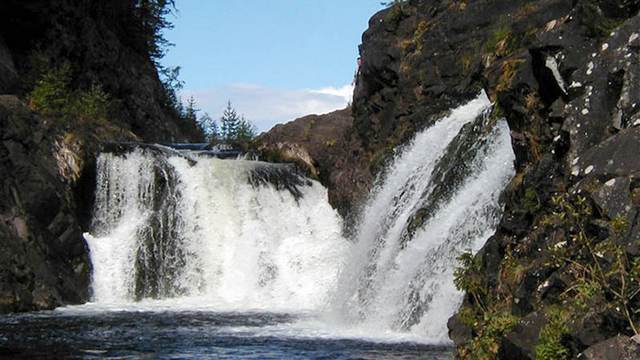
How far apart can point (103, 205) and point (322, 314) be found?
9591mm

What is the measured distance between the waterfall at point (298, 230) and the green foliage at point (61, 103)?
2939 mm

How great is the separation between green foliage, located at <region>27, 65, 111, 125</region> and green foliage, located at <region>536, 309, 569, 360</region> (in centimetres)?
2235

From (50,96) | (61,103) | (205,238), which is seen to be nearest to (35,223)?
(205,238)

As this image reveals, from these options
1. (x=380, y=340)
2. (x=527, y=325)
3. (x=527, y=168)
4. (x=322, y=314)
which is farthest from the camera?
(x=322, y=314)

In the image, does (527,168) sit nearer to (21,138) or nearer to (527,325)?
(527,325)

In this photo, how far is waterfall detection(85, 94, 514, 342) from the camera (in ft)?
54.9

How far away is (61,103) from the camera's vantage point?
105 ft

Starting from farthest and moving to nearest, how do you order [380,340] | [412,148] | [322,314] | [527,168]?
[412,148] < [322,314] < [380,340] < [527,168]

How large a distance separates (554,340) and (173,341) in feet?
28.0

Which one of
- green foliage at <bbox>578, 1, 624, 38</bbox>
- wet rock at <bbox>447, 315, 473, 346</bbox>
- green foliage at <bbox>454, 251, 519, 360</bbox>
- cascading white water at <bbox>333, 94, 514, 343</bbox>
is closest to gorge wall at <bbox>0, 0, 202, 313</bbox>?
cascading white water at <bbox>333, 94, 514, 343</bbox>

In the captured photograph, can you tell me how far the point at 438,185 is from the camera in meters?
18.9

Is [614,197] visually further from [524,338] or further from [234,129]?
[234,129]

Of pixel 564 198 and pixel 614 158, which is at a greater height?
pixel 614 158

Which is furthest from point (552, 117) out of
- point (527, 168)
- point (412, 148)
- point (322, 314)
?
point (412, 148)
